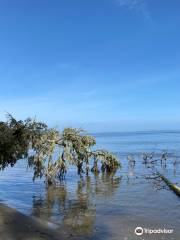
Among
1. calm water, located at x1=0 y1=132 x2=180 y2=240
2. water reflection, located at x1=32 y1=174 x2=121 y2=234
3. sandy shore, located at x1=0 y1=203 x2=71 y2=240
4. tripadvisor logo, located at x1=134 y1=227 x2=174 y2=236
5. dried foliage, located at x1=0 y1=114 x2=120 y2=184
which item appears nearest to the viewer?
sandy shore, located at x1=0 y1=203 x2=71 y2=240

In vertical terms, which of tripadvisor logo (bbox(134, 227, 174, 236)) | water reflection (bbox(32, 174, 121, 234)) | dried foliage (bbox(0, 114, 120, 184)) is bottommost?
tripadvisor logo (bbox(134, 227, 174, 236))

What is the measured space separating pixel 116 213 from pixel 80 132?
13.5 meters

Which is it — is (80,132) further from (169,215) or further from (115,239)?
(115,239)

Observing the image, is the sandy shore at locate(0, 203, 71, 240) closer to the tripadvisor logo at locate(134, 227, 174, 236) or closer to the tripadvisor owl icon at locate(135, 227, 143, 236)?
the tripadvisor owl icon at locate(135, 227, 143, 236)

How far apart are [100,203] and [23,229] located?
9.29 metres

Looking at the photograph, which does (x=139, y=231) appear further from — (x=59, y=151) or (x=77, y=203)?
(x=59, y=151)

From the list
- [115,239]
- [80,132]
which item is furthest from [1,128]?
[80,132]

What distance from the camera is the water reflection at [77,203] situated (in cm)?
1952

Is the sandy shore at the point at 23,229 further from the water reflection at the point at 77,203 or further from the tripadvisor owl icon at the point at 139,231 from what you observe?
the tripadvisor owl icon at the point at 139,231

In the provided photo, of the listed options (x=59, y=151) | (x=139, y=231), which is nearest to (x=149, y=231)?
(x=139, y=231)

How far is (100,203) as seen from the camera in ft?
80.8

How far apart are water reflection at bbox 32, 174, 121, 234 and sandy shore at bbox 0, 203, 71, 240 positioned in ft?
4.54

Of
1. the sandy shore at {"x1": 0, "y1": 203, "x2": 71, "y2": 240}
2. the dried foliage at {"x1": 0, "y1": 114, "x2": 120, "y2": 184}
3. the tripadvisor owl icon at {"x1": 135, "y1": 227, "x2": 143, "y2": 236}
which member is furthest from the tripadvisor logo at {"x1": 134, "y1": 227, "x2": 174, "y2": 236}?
the dried foliage at {"x1": 0, "y1": 114, "x2": 120, "y2": 184}

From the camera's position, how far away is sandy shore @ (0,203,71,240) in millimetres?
15016
